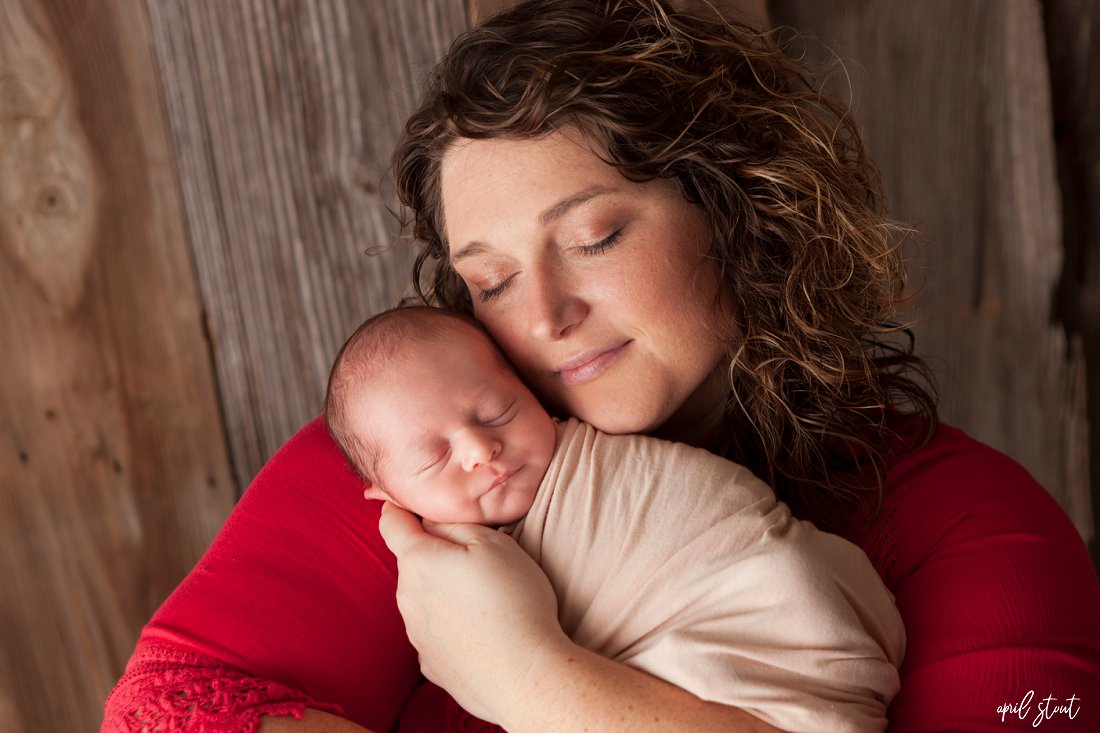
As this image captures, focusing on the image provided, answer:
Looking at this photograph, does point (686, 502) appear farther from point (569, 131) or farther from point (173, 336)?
Answer: point (173, 336)

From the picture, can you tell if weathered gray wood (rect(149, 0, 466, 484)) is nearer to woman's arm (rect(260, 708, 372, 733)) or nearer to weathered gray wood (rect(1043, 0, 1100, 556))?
woman's arm (rect(260, 708, 372, 733))

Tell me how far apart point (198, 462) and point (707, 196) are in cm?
118

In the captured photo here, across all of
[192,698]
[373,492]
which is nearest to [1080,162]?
[373,492]

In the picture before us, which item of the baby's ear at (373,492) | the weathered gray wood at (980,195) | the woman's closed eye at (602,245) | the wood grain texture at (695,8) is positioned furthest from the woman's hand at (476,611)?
the weathered gray wood at (980,195)

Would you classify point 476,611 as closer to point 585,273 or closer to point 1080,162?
point 585,273

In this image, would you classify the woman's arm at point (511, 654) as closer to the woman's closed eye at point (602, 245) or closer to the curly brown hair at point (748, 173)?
the woman's closed eye at point (602, 245)

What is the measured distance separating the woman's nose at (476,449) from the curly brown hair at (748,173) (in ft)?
1.44

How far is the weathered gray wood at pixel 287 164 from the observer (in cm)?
180

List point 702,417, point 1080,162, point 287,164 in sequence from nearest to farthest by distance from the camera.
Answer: point 702,417, point 287,164, point 1080,162

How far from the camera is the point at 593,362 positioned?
4.73 ft

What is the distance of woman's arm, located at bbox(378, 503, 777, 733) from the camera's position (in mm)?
1122

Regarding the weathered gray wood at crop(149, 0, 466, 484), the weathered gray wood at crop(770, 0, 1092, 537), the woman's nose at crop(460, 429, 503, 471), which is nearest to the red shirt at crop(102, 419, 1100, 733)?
the woman's nose at crop(460, 429, 503, 471)

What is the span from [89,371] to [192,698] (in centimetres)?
90

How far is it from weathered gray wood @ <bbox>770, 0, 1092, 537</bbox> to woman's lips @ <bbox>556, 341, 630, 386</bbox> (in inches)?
34.3
